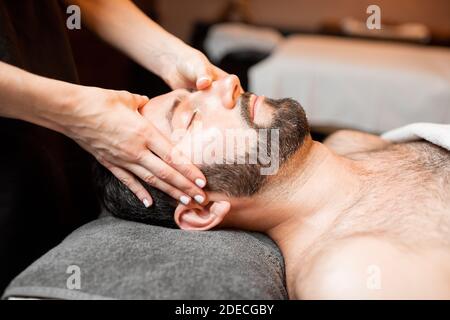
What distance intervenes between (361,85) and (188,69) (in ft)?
5.99

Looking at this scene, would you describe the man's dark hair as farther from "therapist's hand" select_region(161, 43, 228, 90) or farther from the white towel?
the white towel

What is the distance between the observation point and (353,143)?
1.79 meters

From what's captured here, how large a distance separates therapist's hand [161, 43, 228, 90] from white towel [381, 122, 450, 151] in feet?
2.11

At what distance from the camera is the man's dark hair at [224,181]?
127cm

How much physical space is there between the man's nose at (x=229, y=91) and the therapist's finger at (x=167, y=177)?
25 centimetres

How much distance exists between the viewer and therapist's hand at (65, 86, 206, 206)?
116cm

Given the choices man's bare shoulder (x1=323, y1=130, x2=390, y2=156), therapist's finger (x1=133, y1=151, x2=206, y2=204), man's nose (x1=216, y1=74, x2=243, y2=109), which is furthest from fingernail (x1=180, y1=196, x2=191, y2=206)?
man's bare shoulder (x1=323, y1=130, x2=390, y2=156)

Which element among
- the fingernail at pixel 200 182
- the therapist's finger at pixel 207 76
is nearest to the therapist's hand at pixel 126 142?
the fingernail at pixel 200 182

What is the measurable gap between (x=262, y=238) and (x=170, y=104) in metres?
0.47

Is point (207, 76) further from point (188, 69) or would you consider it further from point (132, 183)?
point (132, 183)

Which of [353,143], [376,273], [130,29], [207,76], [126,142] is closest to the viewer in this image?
[376,273]

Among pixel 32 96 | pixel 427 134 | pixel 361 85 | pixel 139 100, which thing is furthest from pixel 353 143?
pixel 361 85
